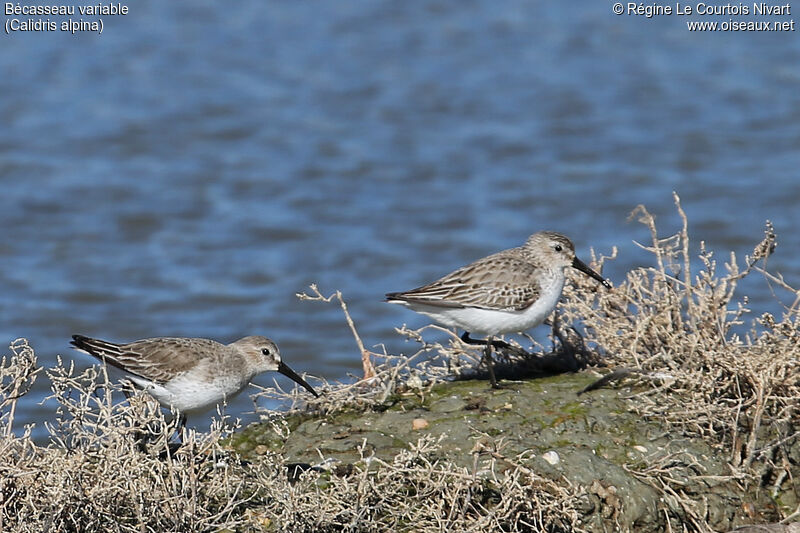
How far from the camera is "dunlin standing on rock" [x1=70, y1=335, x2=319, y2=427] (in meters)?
7.89

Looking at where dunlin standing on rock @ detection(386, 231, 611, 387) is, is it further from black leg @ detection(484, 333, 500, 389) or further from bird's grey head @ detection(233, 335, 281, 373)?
bird's grey head @ detection(233, 335, 281, 373)

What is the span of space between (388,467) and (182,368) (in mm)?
1862

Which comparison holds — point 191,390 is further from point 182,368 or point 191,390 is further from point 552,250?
point 552,250

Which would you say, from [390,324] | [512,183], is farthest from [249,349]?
[512,183]

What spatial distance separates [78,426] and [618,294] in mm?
3803

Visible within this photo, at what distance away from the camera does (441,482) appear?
6555 millimetres

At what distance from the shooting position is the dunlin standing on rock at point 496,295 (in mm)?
8492

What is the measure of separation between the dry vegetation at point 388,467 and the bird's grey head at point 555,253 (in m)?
0.93

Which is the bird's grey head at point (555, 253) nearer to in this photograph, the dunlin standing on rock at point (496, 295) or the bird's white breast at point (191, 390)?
the dunlin standing on rock at point (496, 295)

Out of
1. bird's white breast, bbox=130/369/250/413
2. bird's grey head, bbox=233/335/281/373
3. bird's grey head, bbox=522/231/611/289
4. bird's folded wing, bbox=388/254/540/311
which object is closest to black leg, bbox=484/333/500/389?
bird's folded wing, bbox=388/254/540/311

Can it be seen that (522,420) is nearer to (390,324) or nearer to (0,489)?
(0,489)

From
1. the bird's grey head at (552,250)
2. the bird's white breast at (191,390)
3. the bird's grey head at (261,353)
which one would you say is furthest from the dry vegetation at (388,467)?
the bird's grey head at (552,250)

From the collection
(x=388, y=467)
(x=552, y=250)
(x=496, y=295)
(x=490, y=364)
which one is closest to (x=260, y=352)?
(x=490, y=364)

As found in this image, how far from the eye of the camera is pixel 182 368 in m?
7.95
